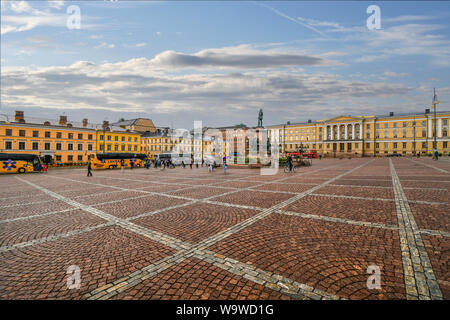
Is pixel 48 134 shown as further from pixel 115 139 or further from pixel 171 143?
pixel 171 143

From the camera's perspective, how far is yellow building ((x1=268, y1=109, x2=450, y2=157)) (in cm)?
7856

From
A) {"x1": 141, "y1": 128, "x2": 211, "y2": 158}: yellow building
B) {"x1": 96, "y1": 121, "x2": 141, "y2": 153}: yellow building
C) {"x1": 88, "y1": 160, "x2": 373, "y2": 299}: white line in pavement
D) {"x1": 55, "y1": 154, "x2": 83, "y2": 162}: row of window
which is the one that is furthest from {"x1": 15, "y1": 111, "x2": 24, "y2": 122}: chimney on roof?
{"x1": 88, "y1": 160, "x2": 373, "y2": 299}: white line in pavement

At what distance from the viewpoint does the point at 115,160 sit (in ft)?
133

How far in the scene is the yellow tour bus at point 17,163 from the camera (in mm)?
29797

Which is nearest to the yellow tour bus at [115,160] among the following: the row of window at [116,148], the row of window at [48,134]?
the row of window at [48,134]

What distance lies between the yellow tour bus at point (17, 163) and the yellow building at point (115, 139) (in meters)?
23.5

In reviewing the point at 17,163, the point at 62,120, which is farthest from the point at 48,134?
the point at 17,163

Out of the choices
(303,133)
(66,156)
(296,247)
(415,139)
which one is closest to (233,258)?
(296,247)

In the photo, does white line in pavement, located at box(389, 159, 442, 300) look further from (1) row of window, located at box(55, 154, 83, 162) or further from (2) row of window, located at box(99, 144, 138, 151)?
(2) row of window, located at box(99, 144, 138, 151)

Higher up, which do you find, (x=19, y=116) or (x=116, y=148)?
(x=19, y=116)

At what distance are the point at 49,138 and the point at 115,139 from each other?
14.9 metres

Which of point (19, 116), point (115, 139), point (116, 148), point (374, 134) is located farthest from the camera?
point (374, 134)

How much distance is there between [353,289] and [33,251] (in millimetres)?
6686

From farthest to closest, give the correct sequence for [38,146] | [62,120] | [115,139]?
1. [115,139]
2. [62,120]
3. [38,146]
